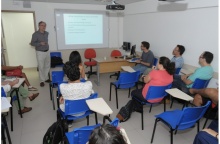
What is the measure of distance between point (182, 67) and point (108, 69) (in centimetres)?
200

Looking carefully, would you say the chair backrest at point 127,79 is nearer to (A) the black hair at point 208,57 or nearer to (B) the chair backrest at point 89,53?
(A) the black hair at point 208,57

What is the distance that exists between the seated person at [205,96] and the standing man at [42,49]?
3.86m

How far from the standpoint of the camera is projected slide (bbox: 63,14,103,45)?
5809 millimetres

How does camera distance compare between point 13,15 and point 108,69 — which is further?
point 13,15

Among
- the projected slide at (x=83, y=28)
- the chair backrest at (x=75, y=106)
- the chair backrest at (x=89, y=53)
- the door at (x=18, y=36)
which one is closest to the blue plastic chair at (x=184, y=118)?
the chair backrest at (x=75, y=106)

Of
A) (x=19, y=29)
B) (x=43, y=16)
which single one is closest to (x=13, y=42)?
(x=19, y=29)

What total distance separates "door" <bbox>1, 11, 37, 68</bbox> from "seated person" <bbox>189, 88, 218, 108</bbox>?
5.78 metres

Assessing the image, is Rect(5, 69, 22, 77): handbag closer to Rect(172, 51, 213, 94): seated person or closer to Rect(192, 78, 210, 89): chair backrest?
Rect(172, 51, 213, 94): seated person

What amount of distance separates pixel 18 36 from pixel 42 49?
2149 millimetres

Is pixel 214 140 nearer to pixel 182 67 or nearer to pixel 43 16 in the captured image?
pixel 182 67

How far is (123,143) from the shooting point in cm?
98

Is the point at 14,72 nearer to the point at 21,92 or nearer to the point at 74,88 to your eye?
the point at 21,92

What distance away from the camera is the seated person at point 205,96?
2327mm

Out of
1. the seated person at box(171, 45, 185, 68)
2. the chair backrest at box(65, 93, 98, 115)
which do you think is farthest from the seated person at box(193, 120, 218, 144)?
the seated person at box(171, 45, 185, 68)
